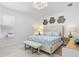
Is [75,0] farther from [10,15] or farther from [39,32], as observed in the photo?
[10,15]

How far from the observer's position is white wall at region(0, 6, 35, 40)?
2037 mm

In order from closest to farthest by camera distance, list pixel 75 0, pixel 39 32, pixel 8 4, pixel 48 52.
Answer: pixel 75 0 < pixel 8 4 < pixel 39 32 < pixel 48 52

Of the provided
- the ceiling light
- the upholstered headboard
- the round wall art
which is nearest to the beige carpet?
the upholstered headboard

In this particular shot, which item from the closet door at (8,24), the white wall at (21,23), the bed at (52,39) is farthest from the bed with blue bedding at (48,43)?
the closet door at (8,24)

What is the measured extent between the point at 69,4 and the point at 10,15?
1.43 meters

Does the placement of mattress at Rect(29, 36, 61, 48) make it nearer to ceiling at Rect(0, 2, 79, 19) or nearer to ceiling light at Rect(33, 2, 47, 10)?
ceiling at Rect(0, 2, 79, 19)

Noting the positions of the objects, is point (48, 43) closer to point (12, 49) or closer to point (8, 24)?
point (12, 49)

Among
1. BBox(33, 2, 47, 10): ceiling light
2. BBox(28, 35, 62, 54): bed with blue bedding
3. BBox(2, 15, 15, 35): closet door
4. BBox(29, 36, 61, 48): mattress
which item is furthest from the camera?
BBox(28, 35, 62, 54): bed with blue bedding

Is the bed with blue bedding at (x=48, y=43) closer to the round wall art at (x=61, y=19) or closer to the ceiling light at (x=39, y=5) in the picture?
the round wall art at (x=61, y=19)

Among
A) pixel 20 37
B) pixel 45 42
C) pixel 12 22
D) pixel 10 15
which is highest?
pixel 10 15

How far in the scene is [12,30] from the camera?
2.04 meters

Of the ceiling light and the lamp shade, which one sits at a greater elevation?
the ceiling light

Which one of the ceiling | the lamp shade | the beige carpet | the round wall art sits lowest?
the beige carpet

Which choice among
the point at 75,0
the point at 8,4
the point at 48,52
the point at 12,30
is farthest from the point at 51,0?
the point at 48,52
